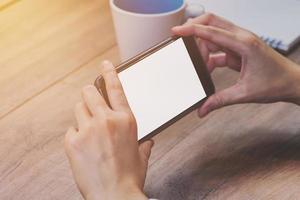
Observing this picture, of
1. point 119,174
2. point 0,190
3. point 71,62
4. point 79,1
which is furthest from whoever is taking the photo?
point 79,1

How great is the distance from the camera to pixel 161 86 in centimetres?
66

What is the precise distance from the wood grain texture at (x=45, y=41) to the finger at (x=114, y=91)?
9.9 inches

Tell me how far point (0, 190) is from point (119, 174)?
0.69 ft

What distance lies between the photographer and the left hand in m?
0.52

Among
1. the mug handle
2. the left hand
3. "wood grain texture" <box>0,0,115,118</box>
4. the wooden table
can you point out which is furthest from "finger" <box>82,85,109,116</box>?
the mug handle

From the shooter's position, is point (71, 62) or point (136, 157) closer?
point (136, 157)

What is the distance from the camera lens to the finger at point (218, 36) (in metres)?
0.66

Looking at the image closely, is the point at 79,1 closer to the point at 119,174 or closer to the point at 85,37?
the point at 85,37

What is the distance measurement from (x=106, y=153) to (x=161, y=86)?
0.18 metres

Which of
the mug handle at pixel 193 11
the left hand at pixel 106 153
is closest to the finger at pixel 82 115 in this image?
the left hand at pixel 106 153

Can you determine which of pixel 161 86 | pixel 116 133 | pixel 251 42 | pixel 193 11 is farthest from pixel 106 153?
pixel 193 11

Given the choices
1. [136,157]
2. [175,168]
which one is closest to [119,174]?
[136,157]

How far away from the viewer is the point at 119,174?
20.4 inches

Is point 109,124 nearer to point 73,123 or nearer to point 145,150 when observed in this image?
point 145,150
